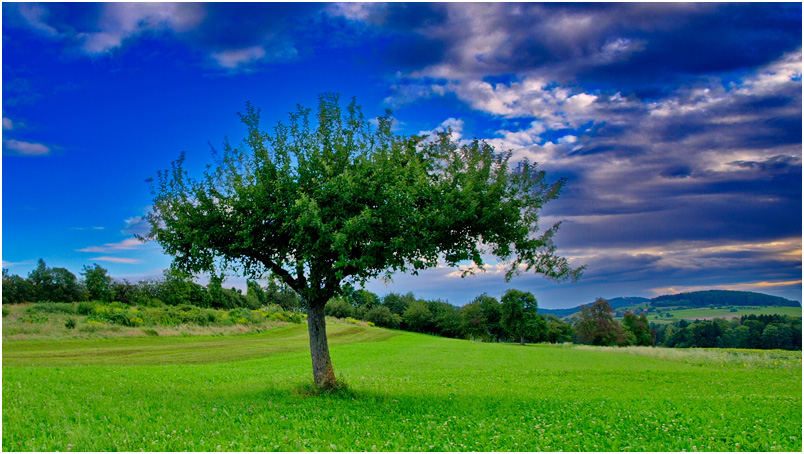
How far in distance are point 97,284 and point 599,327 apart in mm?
98329

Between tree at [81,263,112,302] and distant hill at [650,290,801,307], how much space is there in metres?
167

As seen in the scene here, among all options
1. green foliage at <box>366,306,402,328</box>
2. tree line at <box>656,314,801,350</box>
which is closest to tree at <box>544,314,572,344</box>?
tree line at <box>656,314,801,350</box>

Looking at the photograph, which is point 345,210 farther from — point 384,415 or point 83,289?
point 83,289

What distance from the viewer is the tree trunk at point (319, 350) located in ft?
55.3

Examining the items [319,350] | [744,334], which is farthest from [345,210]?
[744,334]

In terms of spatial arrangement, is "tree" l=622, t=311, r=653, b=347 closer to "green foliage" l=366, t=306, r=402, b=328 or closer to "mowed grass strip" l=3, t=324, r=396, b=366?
"green foliage" l=366, t=306, r=402, b=328

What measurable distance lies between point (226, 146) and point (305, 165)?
3886 millimetres

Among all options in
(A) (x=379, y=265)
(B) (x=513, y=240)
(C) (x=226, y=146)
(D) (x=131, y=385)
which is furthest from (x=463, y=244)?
(D) (x=131, y=385)

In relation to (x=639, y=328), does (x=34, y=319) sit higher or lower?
higher

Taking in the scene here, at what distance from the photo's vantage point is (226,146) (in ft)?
59.0

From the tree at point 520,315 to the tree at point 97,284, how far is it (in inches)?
2901

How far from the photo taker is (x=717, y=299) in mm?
164500

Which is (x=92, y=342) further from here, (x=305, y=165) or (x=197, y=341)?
(x=305, y=165)

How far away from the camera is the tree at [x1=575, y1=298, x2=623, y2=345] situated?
95875mm
